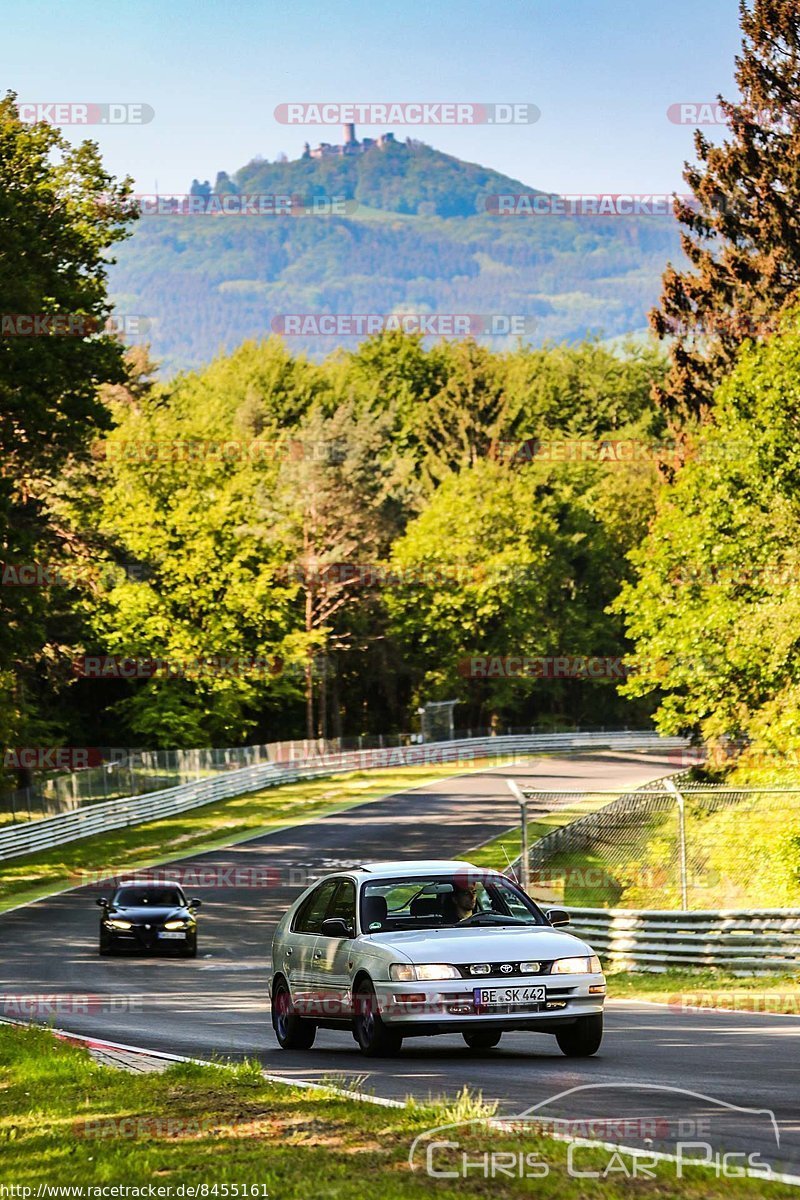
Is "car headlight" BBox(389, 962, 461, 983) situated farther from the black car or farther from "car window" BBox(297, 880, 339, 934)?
the black car

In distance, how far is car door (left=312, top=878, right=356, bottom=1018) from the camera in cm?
1338

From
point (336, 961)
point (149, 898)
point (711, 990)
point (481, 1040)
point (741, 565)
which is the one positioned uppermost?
point (741, 565)

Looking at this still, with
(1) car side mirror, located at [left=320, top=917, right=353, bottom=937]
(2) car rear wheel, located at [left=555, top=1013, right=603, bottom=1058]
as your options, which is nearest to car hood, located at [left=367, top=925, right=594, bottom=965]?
(1) car side mirror, located at [left=320, top=917, right=353, bottom=937]

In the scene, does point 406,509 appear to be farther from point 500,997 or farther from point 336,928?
point 500,997

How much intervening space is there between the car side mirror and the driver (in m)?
0.81

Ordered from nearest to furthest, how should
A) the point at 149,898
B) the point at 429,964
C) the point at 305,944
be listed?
the point at 429,964, the point at 305,944, the point at 149,898

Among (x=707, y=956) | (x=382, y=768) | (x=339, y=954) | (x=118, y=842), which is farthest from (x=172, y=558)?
(x=339, y=954)

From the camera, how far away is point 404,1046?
14.7 metres

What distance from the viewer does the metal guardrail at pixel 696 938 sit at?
20953 millimetres

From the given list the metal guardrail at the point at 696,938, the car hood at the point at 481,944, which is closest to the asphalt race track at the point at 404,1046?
the car hood at the point at 481,944

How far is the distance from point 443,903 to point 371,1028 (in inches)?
48.9

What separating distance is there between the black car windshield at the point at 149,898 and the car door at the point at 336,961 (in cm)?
1637

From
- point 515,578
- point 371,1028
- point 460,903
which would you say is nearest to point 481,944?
point 460,903

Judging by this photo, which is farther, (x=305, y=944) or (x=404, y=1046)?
(x=404, y=1046)
